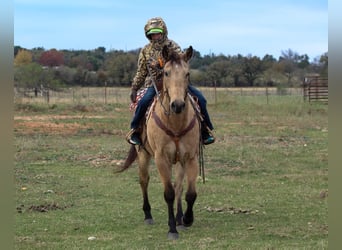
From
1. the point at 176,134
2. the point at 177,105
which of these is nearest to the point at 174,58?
the point at 177,105

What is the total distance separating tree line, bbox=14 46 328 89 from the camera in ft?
138

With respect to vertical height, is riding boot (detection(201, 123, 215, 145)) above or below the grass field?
above

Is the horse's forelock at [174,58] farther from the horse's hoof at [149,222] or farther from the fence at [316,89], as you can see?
the fence at [316,89]

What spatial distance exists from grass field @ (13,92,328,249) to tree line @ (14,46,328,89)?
57.9 ft

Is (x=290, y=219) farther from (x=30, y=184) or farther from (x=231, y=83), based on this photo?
(x=231, y=83)

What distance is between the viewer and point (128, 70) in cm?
4112

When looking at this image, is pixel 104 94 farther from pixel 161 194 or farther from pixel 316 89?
pixel 161 194

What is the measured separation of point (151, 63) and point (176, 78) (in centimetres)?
151

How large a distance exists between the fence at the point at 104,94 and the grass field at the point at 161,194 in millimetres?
15621

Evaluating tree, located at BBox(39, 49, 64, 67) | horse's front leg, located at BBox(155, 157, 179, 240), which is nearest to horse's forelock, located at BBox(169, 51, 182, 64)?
horse's front leg, located at BBox(155, 157, 179, 240)

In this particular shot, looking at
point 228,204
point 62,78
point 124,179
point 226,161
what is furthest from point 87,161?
point 62,78

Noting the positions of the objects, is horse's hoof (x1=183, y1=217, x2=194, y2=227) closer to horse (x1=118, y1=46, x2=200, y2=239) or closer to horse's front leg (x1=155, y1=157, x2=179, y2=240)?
horse (x1=118, y1=46, x2=200, y2=239)

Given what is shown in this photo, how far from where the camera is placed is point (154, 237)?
645 cm

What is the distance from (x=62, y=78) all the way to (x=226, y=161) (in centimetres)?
4094
